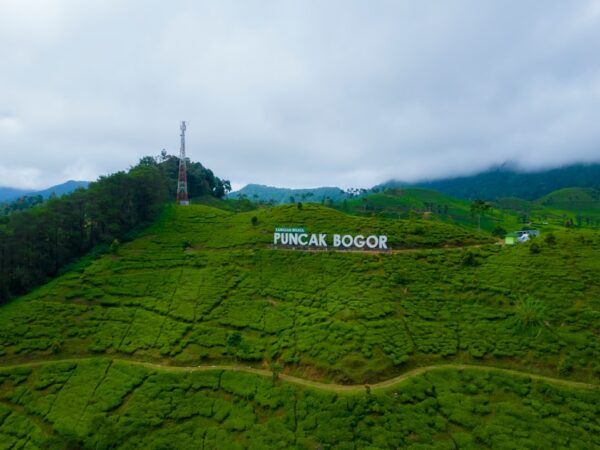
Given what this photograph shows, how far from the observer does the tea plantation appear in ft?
130

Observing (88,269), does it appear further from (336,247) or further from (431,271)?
(431,271)

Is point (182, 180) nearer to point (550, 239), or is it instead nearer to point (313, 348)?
point (313, 348)

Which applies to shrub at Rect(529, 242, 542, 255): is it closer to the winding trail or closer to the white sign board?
the white sign board

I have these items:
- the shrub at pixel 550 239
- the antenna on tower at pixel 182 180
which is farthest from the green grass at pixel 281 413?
the antenna on tower at pixel 182 180

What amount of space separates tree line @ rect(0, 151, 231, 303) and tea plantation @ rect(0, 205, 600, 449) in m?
5.58

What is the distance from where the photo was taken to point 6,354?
52219mm

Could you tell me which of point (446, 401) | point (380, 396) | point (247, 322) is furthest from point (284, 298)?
point (446, 401)

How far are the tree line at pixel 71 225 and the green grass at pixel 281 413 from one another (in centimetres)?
2651

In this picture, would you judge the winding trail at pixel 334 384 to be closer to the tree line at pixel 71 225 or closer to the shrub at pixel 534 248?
the tree line at pixel 71 225

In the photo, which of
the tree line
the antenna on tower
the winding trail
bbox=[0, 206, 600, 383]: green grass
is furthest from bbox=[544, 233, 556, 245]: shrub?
the antenna on tower

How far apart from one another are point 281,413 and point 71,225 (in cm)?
6596

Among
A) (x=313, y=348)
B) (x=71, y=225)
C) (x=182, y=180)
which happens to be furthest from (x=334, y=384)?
(x=182, y=180)

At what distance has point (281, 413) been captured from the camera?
42062 millimetres

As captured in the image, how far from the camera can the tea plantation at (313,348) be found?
39.7 metres
